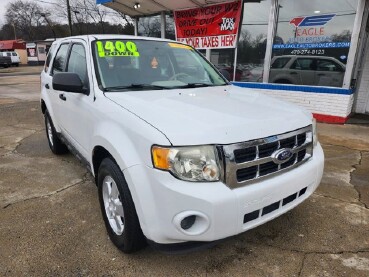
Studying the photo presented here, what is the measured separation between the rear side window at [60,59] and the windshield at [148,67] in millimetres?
1040

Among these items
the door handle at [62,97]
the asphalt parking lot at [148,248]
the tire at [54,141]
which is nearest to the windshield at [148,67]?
Result: the door handle at [62,97]

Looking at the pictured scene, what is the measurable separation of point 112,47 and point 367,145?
4959mm

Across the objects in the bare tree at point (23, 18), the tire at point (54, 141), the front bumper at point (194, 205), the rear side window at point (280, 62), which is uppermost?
the bare tree at point (23, 18)

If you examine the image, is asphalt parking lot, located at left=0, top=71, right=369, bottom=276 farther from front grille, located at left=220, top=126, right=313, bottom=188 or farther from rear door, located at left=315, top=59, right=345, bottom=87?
rear door, located at left=315, top=59, right=345, bottom=87

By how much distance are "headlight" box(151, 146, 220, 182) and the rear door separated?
6.20m

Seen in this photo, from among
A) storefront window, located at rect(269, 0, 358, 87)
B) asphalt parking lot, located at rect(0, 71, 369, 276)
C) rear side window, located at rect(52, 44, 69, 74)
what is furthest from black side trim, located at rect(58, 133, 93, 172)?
storefront window, located at rect(269, 0, 358, 87)

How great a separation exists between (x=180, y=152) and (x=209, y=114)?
466 mm

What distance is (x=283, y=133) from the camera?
7.52 ft

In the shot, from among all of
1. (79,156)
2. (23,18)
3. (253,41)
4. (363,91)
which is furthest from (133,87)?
(23,18)

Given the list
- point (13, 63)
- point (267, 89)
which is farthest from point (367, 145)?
point (13, 63)

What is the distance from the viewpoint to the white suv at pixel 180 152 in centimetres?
198

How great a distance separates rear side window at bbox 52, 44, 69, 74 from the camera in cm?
405

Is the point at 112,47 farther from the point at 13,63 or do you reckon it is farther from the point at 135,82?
the point at 13,63

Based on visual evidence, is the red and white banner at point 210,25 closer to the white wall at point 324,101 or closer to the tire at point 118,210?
the white wall at point 324,101
